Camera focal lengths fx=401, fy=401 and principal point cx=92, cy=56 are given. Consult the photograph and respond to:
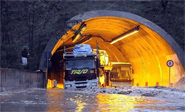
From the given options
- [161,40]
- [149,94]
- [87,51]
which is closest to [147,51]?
[161,40]

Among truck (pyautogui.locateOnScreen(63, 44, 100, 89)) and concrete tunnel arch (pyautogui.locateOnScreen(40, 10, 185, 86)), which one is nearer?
truck (pyautogui.locateOnScreen(63, 44, 100, 89))

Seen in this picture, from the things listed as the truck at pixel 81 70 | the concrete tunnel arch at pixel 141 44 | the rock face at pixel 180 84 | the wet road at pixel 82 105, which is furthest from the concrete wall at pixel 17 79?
the rock face at pixel 180 84

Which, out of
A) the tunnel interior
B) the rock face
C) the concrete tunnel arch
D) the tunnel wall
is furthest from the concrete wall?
the rock face

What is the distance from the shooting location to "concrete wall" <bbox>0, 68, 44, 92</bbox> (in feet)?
60.4

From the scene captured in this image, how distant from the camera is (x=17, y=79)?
69.7ft

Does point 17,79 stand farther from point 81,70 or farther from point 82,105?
point 82,105

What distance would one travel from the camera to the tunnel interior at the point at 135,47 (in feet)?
108

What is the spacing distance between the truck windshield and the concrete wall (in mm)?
2400

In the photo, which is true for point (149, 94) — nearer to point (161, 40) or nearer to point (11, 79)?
point (11, 79)

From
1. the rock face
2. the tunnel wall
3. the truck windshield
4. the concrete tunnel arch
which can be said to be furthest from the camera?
the concrete tunnel arch

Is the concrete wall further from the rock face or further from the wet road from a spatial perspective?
the rock face

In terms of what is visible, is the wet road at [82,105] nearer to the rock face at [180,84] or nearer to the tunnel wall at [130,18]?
the rock face at [180,84]

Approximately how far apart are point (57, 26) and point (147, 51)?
38.4 feet

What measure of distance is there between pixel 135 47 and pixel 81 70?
40.0 ft
